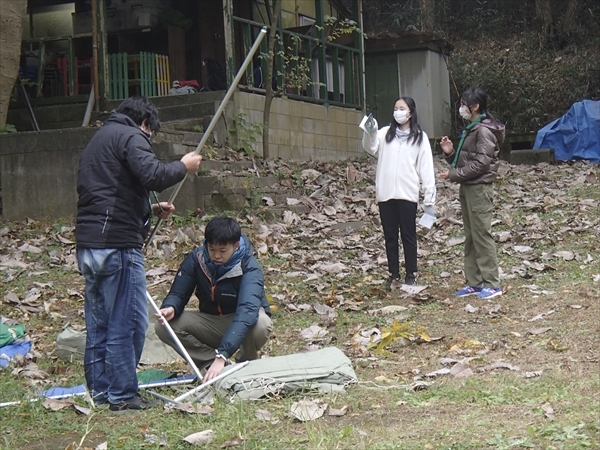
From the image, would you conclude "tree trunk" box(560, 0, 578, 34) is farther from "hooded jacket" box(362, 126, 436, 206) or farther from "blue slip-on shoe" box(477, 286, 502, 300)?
"blue slip-on shoe" box(477, 286, 502, 300)

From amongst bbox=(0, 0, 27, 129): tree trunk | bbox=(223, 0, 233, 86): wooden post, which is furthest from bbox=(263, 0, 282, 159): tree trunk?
bbox=(0, 0, 27, 129): tree trunk

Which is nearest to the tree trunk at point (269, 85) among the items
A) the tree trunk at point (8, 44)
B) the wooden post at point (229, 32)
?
the wooden post at point (229, 32)

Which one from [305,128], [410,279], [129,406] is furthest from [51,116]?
[129,406]

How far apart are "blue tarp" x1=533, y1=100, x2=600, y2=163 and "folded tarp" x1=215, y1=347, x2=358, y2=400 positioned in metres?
14.7

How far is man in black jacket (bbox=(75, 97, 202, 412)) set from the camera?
5395 millimetres

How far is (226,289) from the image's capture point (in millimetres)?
6250

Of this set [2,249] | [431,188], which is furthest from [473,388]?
[2,249]

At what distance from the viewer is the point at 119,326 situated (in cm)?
548

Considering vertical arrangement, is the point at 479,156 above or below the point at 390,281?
above

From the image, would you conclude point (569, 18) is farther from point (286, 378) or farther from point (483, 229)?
point (286, 378)

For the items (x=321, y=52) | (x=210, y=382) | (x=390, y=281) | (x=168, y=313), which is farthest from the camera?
(x=321, y=52)

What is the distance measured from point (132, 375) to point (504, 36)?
26418mm

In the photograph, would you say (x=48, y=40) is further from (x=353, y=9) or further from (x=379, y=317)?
(x=379, y=317)

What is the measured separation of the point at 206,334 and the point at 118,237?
1214mm
